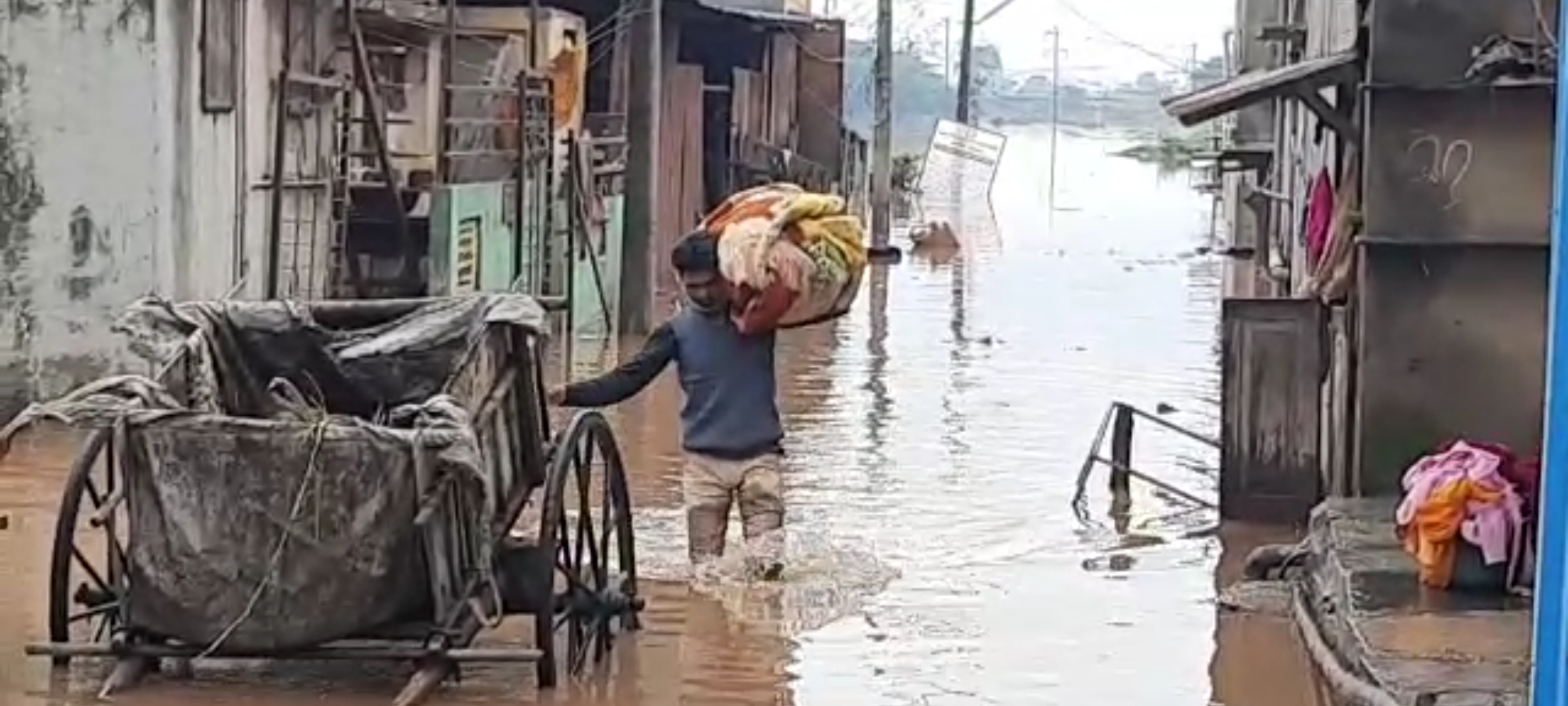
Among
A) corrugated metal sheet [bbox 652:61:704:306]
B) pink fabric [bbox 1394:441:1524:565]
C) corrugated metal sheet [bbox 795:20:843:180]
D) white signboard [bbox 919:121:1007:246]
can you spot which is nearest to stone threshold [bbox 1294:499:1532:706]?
pink fabric [bbox 1394:441:1524:565]

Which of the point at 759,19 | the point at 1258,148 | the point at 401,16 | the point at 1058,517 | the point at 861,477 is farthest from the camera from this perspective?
the point at 759,19

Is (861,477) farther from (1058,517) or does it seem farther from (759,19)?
(759,19)

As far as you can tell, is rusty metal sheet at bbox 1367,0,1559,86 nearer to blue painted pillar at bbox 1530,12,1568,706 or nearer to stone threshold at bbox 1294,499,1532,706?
stone threshold at bbox 1294,499,1532,706

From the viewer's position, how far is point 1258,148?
27.9 metres

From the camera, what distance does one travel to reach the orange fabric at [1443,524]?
29.8 feet

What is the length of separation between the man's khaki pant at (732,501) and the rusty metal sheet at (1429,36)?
10.3ft

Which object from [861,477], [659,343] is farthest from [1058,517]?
[659,343]

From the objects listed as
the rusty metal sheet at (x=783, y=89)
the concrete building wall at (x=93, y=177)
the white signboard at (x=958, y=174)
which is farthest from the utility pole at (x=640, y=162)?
the white signboard at (x=958, y=174)

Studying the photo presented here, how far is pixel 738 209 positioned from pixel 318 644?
2.87 meters

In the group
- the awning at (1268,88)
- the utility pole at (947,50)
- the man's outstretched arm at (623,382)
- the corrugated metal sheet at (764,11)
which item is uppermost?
the utility pole at (947,50)

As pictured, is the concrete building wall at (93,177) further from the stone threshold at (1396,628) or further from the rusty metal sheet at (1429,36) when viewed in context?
the stone threshold at (1396,628)

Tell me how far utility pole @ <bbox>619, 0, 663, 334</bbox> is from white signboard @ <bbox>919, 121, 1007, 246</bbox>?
23769 mm

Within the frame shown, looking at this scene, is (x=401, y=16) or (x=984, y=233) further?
(x=984, y=233)

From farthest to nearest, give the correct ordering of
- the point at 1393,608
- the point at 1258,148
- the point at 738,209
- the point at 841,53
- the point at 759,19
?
the point at 841,53 < the point at 759,19 < the point at 1258,148 < the point at 738,209 < the point at 1393,608
